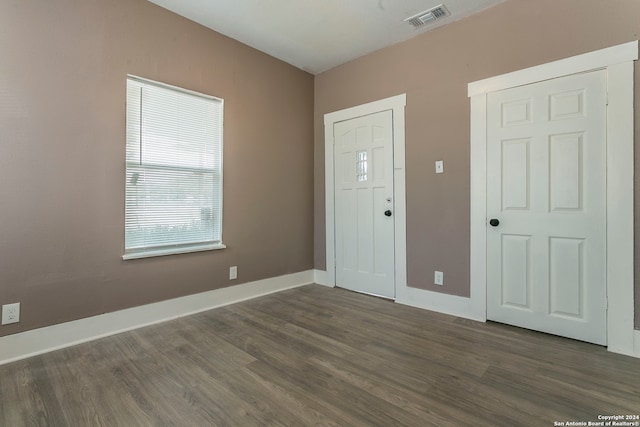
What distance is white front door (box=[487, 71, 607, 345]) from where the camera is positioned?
2.21 meters

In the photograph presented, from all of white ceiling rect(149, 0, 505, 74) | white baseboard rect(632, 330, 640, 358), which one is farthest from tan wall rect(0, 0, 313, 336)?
white baseboard rect(632, 330, 640, 358)

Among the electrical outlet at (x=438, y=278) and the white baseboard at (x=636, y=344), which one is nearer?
the white baseboard at (x=636, y=344)

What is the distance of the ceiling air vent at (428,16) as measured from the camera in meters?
2.68

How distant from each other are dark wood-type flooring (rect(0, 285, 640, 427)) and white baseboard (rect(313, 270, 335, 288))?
1.27 m

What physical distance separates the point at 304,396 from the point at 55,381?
4.85 ft

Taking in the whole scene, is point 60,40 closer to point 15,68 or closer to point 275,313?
point 15,68

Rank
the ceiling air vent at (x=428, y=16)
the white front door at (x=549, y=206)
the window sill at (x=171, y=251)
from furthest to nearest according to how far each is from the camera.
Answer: the ceiling air vent at (x=428, y=16) → the window sill at (x=171, y=251) → the white front door at (x=549, y=206)

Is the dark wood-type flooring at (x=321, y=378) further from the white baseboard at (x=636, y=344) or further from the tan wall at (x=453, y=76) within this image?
the tan wall at (x=453, y=76)

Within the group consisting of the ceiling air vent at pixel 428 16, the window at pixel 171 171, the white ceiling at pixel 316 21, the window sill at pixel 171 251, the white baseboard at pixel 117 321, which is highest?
the white ceiling at pixel 316 21

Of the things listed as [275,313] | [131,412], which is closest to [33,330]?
[131,412]

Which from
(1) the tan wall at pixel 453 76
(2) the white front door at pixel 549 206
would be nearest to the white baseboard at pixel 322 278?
(1) the tan wall at pixel 453 76

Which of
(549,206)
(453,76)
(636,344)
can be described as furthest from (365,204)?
(636,344)

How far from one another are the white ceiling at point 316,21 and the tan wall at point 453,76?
0.61 feet

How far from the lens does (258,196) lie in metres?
3.49
